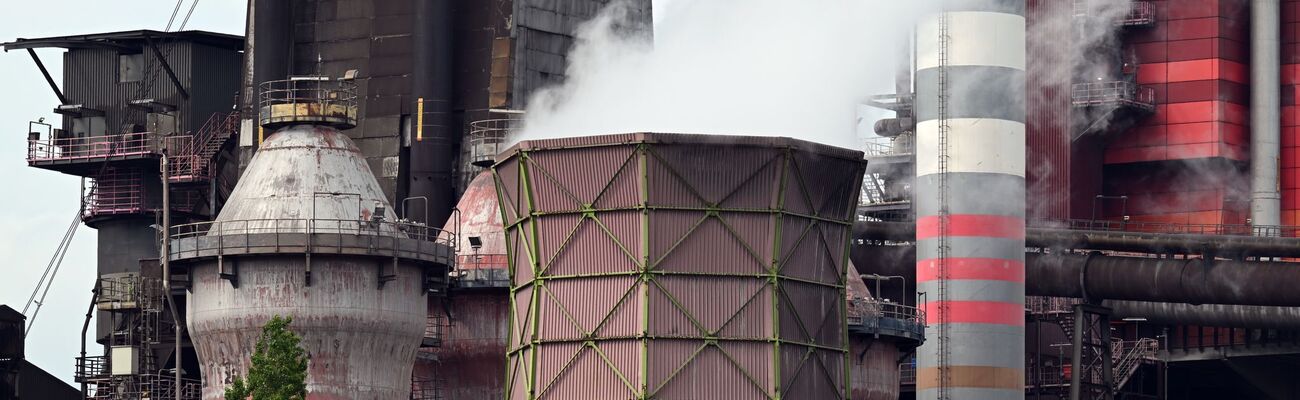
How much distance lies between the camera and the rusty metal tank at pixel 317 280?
77.6 metres

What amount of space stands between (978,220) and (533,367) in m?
27.6

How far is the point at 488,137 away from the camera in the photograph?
9331 cm

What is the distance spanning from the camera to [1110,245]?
105m

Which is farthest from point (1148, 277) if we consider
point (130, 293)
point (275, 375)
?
point (275, 375)

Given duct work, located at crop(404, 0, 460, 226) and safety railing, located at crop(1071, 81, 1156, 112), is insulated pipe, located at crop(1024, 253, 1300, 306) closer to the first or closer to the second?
safety railing, located at crop(1071, 81, 1156, 112)

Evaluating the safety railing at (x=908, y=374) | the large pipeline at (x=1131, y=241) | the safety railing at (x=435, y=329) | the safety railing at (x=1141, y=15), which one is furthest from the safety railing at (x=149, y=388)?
the safety railing at (x=1141, y=15)

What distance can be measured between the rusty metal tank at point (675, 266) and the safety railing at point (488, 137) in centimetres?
1994

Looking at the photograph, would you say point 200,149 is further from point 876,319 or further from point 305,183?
point 876,319

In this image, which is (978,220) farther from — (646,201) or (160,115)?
(160,115)

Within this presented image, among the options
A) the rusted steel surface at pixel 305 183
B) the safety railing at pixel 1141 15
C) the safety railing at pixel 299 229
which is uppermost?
the safety railing at pixel 1141 15

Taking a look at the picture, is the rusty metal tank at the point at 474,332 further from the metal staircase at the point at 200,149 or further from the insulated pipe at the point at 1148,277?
the insulated pipe at the point at 1148,277

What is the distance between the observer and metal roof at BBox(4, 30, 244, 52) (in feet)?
358

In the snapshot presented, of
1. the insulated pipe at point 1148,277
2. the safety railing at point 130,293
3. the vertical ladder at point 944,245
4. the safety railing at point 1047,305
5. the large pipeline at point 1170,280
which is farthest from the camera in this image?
the safety railing at point 1047,305

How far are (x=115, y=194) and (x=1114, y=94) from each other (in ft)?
151
